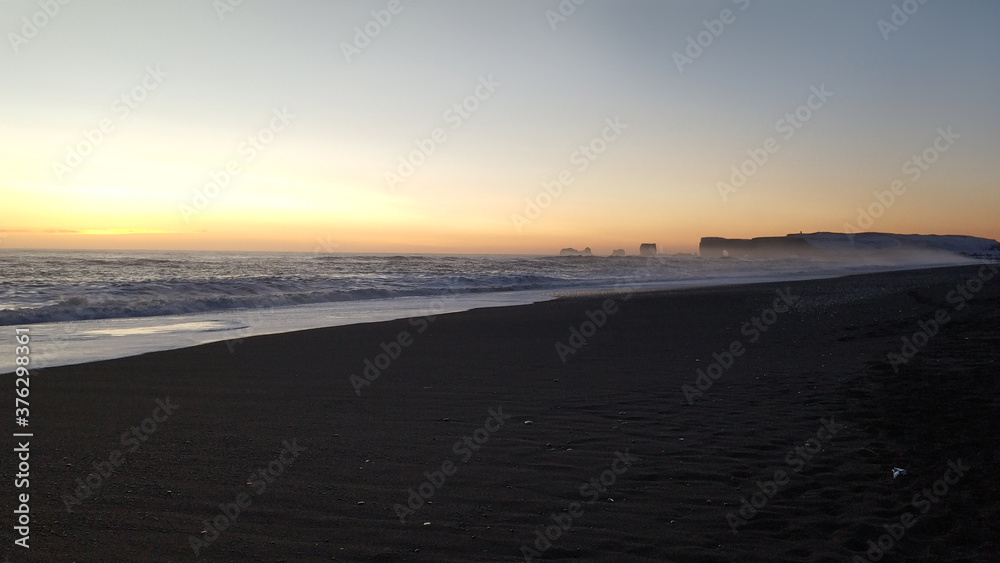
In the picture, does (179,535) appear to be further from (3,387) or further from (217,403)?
(3,387)

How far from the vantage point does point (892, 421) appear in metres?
5.71

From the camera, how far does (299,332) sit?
13305mm

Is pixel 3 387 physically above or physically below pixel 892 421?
below

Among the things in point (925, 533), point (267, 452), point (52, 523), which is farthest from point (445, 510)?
point (925, 533)

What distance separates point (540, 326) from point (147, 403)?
935 cm

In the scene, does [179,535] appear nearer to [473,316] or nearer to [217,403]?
[217,403]

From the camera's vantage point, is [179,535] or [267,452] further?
[267,452]

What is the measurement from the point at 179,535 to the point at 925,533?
4.43 meters

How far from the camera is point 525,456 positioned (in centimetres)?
504

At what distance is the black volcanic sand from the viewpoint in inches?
139

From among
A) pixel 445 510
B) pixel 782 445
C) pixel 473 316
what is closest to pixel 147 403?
pixel 445 510

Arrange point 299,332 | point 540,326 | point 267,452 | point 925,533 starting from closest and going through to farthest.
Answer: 1. point 925,533
2. point 267,452
3. point 299,332
4. point 540,326

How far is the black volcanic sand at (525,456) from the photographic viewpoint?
354cm

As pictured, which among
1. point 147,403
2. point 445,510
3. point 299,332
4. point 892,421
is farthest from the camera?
point 299,332
